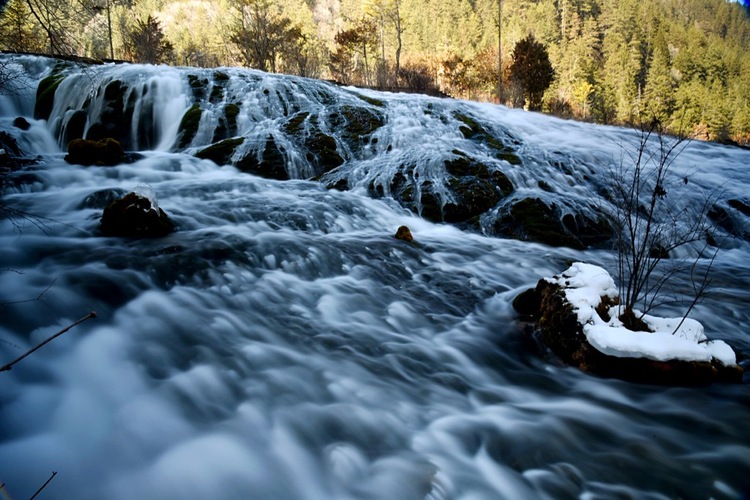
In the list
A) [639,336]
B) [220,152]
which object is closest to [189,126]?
[220,152]

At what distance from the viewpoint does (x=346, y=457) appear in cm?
238

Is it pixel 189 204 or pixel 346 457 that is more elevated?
pixel 189 204

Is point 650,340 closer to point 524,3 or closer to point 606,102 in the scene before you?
→ point 606,102

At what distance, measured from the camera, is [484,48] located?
51000 millimetres

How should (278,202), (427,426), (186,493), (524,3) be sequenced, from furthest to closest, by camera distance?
(524,3), (278,202), (427,426), (186,493)

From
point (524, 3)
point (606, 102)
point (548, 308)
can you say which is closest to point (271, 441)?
point (548, 308)

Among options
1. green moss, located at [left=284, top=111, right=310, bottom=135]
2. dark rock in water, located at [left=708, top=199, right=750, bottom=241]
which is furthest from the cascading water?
green moss, located at [left=284, top=111, right=310, bottom=135]

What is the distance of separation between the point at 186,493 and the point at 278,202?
5.71m

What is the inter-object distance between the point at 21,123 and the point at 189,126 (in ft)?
11.8

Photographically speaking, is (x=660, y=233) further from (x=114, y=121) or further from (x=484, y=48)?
(x=484, y=48)

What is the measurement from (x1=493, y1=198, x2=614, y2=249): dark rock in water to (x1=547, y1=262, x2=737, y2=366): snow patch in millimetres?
3680

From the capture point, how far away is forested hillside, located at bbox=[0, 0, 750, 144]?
82.9 feet

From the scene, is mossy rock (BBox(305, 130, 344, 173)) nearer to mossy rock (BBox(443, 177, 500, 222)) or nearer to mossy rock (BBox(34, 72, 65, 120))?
mossy rock (BBox(443, 177, 500, 222))

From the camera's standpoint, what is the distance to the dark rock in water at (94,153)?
7734 mm
